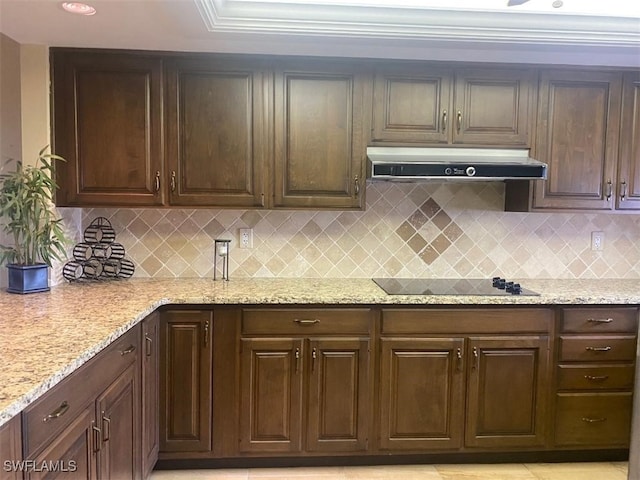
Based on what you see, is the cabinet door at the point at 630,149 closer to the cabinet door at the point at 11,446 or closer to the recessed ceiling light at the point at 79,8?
the recessed ceiling light at the point at 79,8

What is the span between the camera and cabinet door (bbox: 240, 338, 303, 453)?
2.54 meters

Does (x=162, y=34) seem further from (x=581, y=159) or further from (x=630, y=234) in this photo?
(x=630, y=234)

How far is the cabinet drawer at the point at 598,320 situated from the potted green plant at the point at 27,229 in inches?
103

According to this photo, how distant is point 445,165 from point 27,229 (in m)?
2.09

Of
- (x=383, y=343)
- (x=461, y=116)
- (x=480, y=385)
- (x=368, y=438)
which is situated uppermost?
(x=461, y=116)

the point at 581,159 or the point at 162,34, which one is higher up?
the point at 162,34

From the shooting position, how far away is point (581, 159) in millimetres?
2842

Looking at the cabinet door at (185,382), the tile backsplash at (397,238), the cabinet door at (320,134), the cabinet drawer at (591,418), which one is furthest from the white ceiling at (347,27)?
the cabinet drawer at (591,418)

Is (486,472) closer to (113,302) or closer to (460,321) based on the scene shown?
(460,321)

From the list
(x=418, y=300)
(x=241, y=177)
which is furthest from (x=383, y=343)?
(x=241, y=177)

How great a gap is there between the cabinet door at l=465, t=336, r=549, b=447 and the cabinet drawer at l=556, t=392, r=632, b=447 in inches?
4.3

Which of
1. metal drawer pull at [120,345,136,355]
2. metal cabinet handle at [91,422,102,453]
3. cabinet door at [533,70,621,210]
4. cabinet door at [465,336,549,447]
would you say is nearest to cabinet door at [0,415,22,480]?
metal cabinet handle at [91,422,102,453]

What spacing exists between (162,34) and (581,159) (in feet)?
7.82

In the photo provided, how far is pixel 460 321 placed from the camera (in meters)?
2.58
